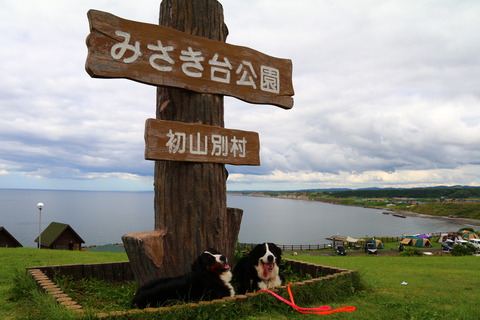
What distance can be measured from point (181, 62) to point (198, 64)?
255 millimetres

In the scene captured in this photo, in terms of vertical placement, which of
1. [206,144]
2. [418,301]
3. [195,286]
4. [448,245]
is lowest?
[448,245]

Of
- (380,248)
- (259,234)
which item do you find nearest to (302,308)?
(380,248)

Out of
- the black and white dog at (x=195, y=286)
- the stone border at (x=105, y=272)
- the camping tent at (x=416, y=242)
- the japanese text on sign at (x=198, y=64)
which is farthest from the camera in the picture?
the camping tent at (x=416, y=242)

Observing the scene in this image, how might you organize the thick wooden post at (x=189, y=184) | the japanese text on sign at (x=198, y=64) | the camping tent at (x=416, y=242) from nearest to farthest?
the japanese text on sign at (x=198, y=64), the thick wooden post at (x=189, y=184), the camping tent at (x=416, y=242)

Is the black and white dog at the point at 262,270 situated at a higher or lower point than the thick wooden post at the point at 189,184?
lower

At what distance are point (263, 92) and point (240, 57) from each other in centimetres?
66

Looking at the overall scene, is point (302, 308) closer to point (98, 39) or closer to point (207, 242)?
point (207, 242)

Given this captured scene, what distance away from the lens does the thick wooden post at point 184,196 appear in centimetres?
470

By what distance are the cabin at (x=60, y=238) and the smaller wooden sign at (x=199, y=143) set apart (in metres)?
24.9

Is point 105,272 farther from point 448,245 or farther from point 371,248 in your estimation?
point 448,245

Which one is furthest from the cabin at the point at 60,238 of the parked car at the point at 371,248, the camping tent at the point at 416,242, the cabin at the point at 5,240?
the camping tent at the point at 416,242

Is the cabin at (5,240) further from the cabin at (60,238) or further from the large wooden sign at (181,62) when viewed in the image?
the large wooden sign at (181,62)

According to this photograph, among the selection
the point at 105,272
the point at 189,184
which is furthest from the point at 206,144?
the point at 105,272

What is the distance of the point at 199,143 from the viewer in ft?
15.7
